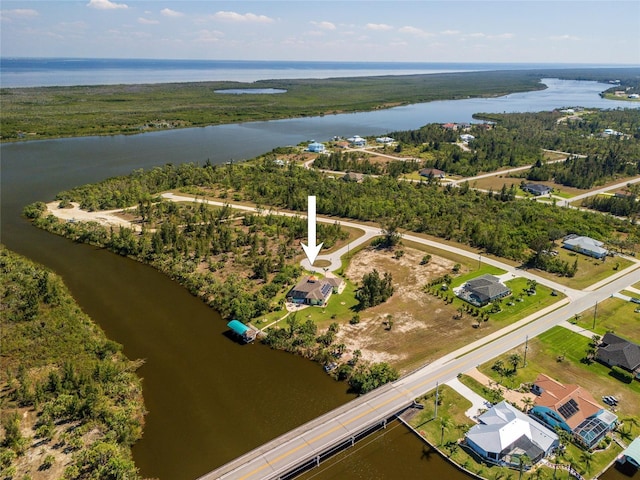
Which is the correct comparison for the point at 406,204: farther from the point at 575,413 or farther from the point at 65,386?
the point at 65,386

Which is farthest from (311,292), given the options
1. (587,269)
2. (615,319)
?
(587,269)

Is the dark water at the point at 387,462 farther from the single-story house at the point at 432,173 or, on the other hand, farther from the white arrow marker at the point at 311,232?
the single-story house at the point at 432,173

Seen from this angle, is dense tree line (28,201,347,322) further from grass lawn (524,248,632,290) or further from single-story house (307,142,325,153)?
single-story house (307,142,325,153)

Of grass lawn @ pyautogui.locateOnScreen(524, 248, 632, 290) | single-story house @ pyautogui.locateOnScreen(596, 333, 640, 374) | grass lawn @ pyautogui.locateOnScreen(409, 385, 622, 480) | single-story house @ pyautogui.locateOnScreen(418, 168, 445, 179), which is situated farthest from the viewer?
single-story house @ pyautogui.locateOnScreen(418, 168, 445, 179)

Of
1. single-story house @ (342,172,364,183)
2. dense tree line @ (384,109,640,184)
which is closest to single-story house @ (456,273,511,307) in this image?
single-story house @ (342,172,364,183)

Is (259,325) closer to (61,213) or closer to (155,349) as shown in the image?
(155,349)

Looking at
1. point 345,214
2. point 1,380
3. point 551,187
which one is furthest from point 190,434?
point 551,187

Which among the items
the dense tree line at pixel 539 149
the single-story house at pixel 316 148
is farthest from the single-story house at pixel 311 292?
the single-story house at pixel 316 148
